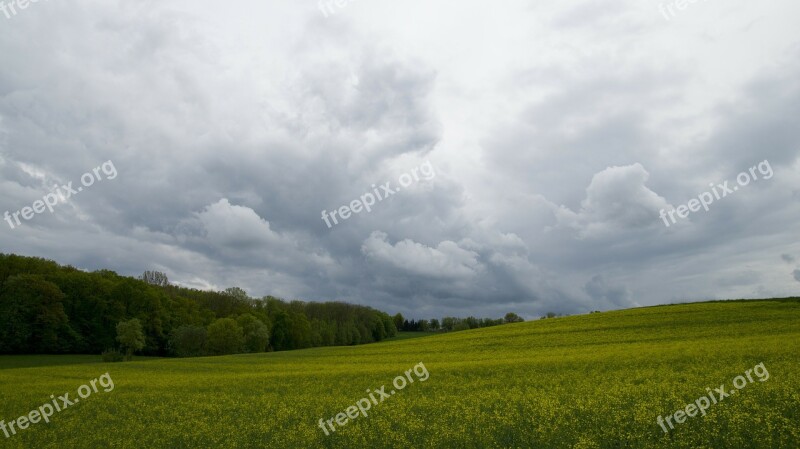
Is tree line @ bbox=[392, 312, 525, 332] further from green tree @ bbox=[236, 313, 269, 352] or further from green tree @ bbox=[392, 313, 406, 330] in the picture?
green tree @ bbox=[236, 313, 269, 352]

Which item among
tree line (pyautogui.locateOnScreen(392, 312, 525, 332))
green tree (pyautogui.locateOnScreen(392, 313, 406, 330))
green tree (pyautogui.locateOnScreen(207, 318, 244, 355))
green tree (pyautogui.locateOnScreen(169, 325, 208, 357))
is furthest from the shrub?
green tree (pyautogui.locateOnScreen(392, 313, 406, 330))

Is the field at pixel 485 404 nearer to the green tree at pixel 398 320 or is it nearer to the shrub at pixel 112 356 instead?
the shrub at pixel 112 356

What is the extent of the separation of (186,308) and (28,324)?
29433 mm

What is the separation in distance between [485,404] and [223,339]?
73119 mm

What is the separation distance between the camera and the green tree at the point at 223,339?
82250 mm

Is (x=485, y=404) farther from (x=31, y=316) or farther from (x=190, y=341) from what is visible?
(x=31, y=316)

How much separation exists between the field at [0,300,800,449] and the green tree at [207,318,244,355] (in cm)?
4300

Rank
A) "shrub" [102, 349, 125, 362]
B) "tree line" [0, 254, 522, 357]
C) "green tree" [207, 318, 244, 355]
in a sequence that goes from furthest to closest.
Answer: "green tree" [207, 318, 244, 355] → "tree line" [0, 254, 522, 357] → "shrub" [102, 349, 125, 362]

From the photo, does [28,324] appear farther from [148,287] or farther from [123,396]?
[123,396]

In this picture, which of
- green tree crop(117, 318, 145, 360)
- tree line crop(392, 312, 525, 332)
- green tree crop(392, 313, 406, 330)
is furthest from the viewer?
green tree crop(392, 313, 406, 330)

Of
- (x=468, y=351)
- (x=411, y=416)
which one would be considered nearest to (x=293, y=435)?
(x=411, y=416)

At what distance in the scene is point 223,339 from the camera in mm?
82875

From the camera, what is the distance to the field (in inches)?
580

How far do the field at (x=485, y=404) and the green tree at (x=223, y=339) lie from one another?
141 ft
